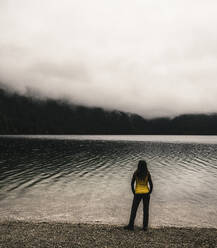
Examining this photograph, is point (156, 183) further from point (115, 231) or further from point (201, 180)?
point (115, 231)

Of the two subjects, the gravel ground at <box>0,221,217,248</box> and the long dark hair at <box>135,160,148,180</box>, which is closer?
the gravel ground at <box>0,221,217,248</box>

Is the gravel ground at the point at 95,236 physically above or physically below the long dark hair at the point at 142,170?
below

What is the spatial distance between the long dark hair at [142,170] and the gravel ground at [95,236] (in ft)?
11.3

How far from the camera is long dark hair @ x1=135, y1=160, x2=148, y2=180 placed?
1432cm

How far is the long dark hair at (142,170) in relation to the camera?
14320 millimetres

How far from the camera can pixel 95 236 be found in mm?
14047

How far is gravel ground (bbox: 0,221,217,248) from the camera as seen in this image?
12.8 m

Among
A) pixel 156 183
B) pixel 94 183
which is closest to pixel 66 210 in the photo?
pixel 94 183

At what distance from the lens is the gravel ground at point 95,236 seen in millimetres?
12828

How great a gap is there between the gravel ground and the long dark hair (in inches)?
135

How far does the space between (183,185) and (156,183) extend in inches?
159

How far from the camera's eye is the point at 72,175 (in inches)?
1679

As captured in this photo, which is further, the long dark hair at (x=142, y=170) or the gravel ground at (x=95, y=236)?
the long dark hair at (x=142, y=170)

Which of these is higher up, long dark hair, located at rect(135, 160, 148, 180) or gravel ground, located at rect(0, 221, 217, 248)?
long dark hair, located at rect(135, 160, 148, 180)
